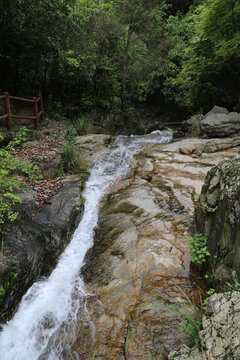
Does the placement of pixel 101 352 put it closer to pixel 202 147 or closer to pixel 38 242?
pixel 38 242

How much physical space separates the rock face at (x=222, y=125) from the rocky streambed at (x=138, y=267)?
261 centimetres

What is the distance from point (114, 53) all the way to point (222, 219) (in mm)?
13597

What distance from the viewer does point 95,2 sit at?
12328 mm

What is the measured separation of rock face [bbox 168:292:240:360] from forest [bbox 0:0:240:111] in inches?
354

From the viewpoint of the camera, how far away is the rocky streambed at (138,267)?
109 inches

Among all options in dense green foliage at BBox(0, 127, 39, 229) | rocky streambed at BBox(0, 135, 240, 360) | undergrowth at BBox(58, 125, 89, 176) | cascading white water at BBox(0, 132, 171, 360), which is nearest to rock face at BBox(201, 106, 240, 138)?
rocky streambed at BBox(0, 135, 240, 360)

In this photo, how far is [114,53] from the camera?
A: 13719mm

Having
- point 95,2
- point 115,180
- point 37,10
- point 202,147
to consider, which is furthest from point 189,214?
point 95,2

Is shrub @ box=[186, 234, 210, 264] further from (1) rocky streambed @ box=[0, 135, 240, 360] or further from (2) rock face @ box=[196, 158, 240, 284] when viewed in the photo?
(1) rocky streambed @ box=[0, 135, 240, 360]

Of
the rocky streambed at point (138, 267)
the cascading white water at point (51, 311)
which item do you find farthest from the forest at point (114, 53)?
the cascading white water at point (51, 311)

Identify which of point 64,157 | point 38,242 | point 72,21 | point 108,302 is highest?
point 72,21

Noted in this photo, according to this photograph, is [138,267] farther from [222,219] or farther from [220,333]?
[220,333]

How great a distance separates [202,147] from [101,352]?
266 inches

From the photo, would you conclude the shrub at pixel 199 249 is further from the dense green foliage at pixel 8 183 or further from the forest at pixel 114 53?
the forest at pixel 114 53
